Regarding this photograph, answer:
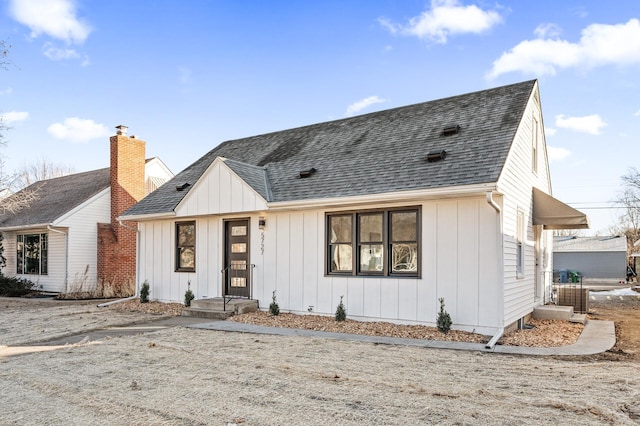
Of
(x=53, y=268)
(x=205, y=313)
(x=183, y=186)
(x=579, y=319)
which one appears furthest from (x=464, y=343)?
(x=53, y=268)

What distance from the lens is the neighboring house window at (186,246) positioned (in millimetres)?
12922

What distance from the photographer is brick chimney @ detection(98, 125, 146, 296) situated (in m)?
17.8

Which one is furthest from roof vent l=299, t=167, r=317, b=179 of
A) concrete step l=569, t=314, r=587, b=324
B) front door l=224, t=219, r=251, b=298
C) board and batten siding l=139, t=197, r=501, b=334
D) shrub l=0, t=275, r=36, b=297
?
shrub l=0, t=275, r=36, b=297

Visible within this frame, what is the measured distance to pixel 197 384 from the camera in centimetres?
536

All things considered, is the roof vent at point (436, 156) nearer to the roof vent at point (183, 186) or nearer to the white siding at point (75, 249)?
the roof vent at point (183, 186)

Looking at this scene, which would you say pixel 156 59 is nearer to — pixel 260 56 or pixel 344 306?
pixel 260 56

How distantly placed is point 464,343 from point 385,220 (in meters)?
2.94

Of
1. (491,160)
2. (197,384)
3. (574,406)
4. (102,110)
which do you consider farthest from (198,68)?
(574,406)

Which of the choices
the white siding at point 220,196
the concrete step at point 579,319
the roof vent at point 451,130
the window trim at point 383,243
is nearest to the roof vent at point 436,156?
the roof vent at point 451,130

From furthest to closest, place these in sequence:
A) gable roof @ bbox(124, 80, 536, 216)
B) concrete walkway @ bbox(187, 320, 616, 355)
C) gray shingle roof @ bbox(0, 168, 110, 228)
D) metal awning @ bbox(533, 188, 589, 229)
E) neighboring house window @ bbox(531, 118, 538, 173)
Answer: gray shingle roof @ bbox(0, 168, 110, 228), neighboring house window @ bbox(531, 118, 538, 173), metal awning @ bbox(533, 188, 589, 229), gable roof @ bbox(124, 80, 536, 216), concrete walkway @ bbox(187, 320, 616, 355)

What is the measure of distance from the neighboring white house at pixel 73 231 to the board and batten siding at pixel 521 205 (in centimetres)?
1396

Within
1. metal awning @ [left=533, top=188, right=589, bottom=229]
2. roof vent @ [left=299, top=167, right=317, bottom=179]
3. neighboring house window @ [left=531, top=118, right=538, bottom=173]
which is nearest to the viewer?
metal awning @ [left=533, top=188, right=589, bottom=229]

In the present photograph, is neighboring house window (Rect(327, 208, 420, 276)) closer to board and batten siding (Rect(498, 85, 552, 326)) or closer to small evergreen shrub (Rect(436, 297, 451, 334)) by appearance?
small evergreen shrub (Rect(436, 297, 451, 334))

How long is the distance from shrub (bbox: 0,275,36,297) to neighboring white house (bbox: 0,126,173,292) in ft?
1.50
